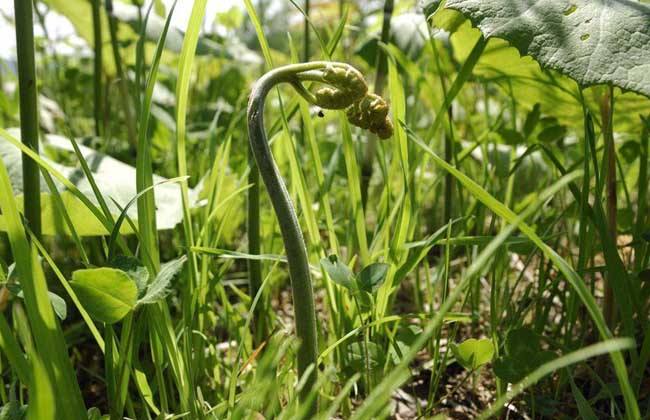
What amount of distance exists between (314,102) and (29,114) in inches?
17.4

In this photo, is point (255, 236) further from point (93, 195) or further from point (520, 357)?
point (520, 357)

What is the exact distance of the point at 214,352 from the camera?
0.96 m

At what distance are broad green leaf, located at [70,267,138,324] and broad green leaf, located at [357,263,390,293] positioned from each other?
26cm

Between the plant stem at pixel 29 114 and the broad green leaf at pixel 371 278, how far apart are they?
45cm

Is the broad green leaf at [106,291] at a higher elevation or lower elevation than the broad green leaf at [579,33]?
lower

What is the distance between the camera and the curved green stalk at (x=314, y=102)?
2.04 feet

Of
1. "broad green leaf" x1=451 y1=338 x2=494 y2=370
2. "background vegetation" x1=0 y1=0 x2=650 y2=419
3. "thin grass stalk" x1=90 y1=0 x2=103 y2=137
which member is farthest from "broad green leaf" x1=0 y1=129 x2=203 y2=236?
"broad green leaf" x1=451 y1=338 x2=494 y2=370

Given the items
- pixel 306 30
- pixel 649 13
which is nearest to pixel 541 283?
pixel 649 13

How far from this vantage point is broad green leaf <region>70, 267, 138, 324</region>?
0.67m

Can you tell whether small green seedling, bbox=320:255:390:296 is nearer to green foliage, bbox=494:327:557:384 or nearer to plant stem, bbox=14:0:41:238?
green foliage, bbox=494:327:557:384

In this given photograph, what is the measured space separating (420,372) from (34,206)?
24.4 inches

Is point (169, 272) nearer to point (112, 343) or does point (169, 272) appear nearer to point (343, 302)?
point (112, 343)

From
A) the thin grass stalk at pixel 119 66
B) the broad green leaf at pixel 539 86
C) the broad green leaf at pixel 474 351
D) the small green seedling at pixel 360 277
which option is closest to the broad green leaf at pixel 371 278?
the small green seedling at pixel 360 277

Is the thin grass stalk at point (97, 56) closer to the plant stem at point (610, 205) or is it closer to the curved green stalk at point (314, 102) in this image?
the curved green stalk at point (314, 102)
